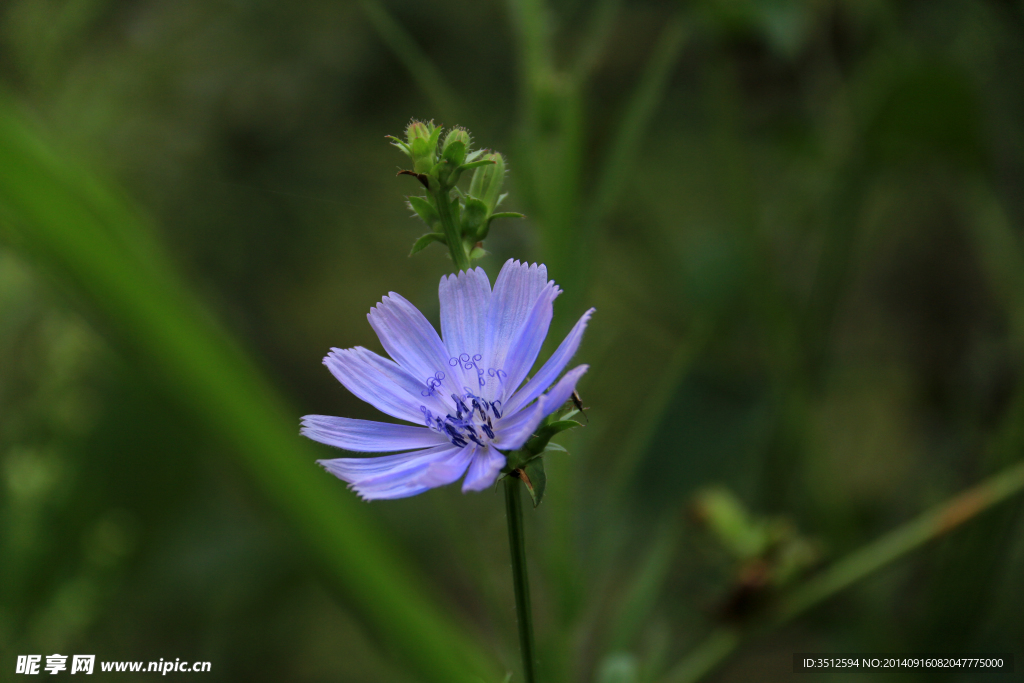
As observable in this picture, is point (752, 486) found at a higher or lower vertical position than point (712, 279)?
lower

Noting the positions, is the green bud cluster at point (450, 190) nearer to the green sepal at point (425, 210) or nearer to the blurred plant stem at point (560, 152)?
the green sepal at point (425, 210)

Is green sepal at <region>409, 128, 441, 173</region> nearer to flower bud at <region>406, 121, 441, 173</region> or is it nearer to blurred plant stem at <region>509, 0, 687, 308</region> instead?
flower bud at <region>406, 121, 441, 173</region>

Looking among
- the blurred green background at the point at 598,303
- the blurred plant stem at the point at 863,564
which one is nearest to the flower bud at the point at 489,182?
the blurred green background at the point at 598,303

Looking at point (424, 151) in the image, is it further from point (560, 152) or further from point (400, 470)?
point (560, 152)

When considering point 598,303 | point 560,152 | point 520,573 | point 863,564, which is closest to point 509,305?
point 520,573

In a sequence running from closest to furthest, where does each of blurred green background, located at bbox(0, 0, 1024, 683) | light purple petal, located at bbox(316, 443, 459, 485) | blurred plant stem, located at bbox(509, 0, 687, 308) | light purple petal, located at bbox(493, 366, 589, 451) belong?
light purple petal, located at bbox(493, 366, 589, 451) < light purple petal, located at bbox(316, 443, 459, 485) < blurred plant stem, located at bbox(509, 0, 687, 308) < blurred green background, located at bbox(0, 0, 1024, 683)

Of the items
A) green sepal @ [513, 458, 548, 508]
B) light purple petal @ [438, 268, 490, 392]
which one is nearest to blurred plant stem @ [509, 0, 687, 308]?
light purple petal @ [438, 268, 490, 392]

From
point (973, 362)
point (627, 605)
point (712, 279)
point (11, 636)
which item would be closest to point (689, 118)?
point (712, 279)

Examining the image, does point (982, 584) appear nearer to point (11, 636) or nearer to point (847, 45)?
point (847, 45)
